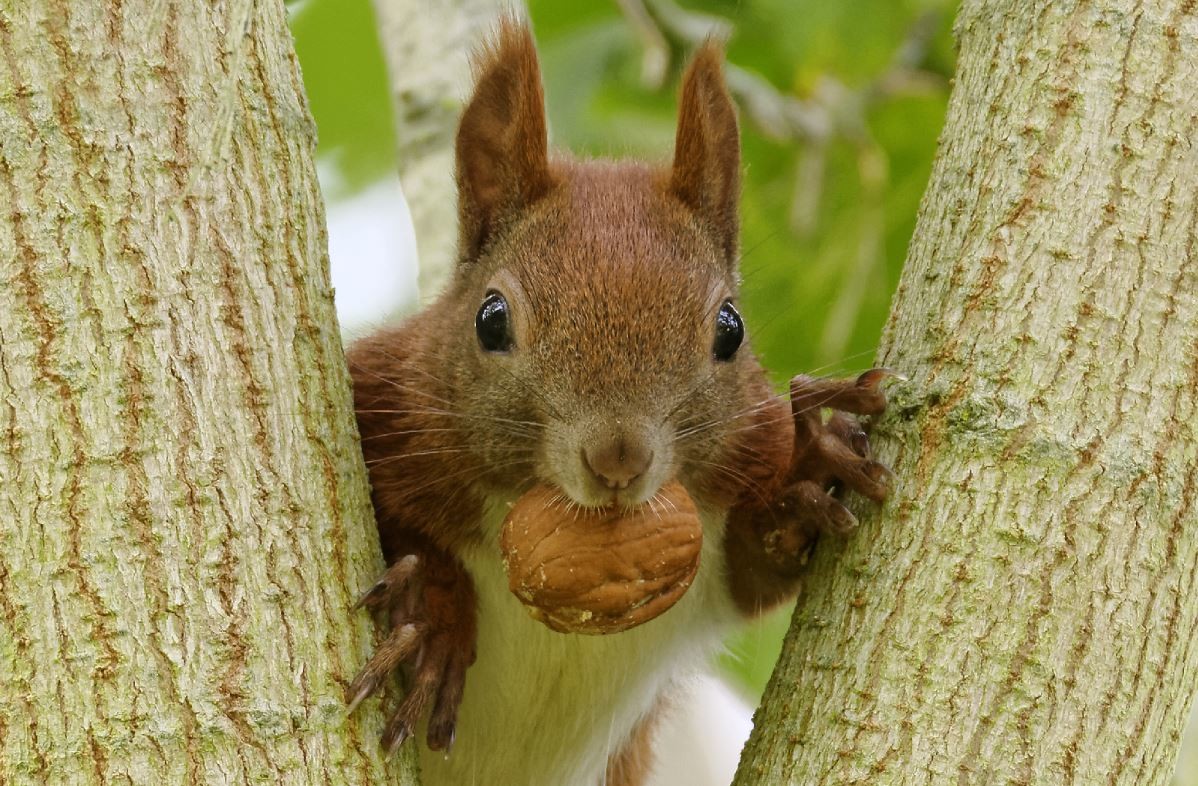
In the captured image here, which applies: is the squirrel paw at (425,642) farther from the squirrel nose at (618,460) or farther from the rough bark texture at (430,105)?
the rough bark texture at (430,105)

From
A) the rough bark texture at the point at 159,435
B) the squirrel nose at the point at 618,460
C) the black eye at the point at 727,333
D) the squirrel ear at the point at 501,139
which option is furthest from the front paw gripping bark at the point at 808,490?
the rough bark texture at the point at 159,435

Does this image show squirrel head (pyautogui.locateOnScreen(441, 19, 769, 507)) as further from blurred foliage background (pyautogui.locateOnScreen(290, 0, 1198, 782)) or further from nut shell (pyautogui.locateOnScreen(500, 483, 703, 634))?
blurred foliage background (pyautogui.locateOnScreen(290, 0, 1198, 782))

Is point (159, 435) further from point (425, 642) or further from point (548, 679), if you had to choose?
point (548, 679)

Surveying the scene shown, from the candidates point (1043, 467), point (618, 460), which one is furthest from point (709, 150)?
point (1043, 467)

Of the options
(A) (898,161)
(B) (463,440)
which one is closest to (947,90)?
(A) (898,161)

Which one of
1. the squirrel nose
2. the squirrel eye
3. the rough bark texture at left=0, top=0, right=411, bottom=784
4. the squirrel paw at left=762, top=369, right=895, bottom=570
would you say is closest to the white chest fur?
the squirrel paw at left=762, top=369, right=895, bottom=570

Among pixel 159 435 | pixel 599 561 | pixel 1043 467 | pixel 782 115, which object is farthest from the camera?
pixel 782 115
